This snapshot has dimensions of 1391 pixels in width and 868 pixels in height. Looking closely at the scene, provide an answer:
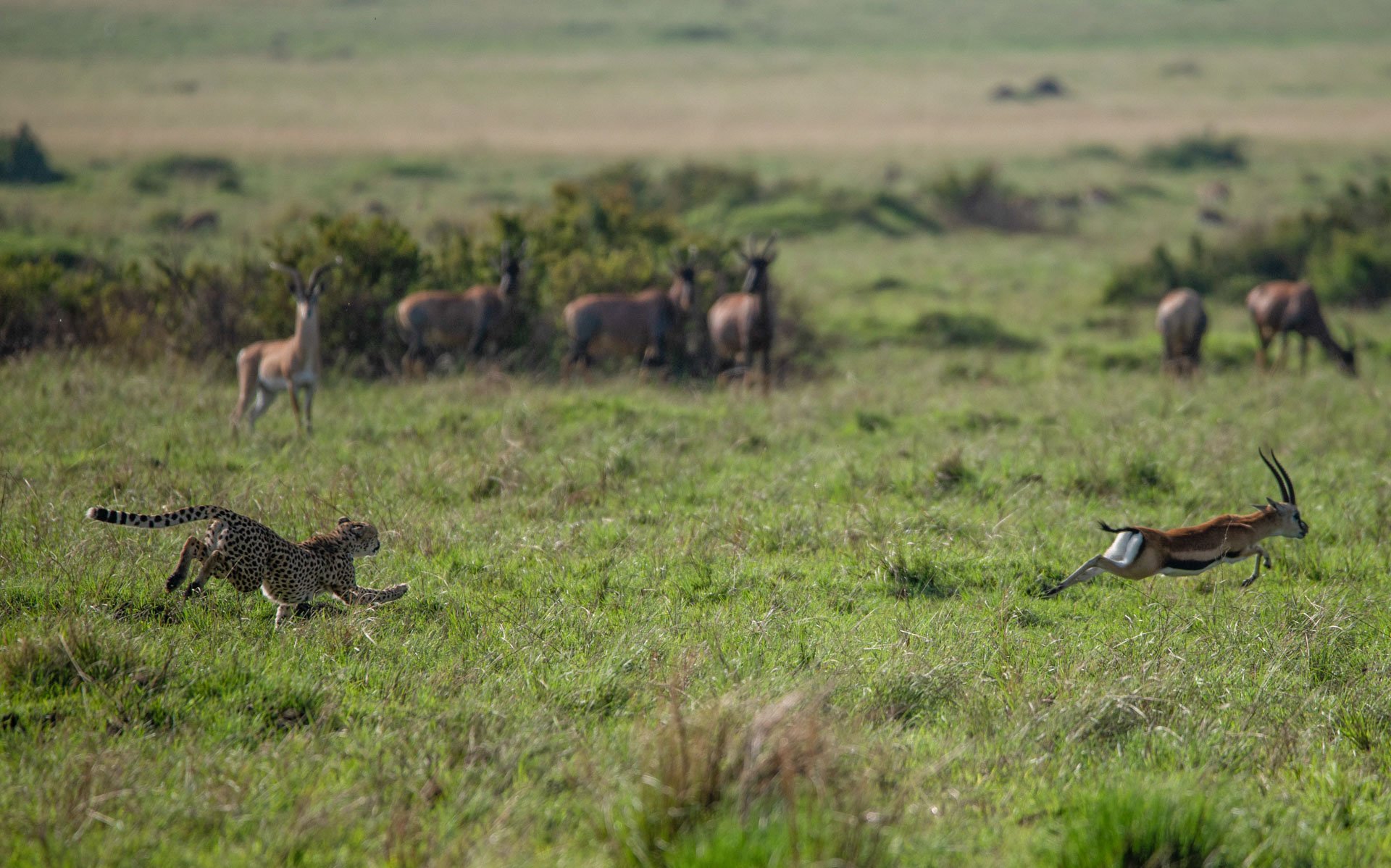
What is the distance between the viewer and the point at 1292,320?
52.3ft

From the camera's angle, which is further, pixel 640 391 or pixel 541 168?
pixel 541 168

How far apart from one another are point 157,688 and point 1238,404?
10.6 metres

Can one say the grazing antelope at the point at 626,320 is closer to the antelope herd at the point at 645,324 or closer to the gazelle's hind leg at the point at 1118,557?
the antelope herd at the point at 645,324

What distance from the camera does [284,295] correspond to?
44.7 feet

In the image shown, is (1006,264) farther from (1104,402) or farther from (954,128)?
(954,128)

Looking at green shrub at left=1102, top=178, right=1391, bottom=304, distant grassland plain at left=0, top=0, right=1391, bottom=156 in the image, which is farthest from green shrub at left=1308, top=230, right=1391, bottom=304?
distant grassland plain at left=0, top=0, right=1391, bottom=156

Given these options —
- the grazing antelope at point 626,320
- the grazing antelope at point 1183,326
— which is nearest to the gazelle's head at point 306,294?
the grazing antelope at point 626,320

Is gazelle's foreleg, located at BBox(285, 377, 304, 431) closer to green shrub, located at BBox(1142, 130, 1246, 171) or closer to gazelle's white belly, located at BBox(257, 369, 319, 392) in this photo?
gazelle's white belly, located at BBox(257, 369, 319, 392)

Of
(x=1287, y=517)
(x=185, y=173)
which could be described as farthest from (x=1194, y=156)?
(x=1287, y=517)

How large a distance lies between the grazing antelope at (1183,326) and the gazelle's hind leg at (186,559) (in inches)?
483

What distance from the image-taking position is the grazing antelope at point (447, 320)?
45.5ft

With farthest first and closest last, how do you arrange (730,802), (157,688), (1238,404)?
(1238,404), (157,688), (730,802)

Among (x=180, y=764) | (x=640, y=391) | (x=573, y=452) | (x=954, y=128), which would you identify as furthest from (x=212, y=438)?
(x=954, y=128)

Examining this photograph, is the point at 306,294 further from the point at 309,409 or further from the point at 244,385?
the point at 309,409
